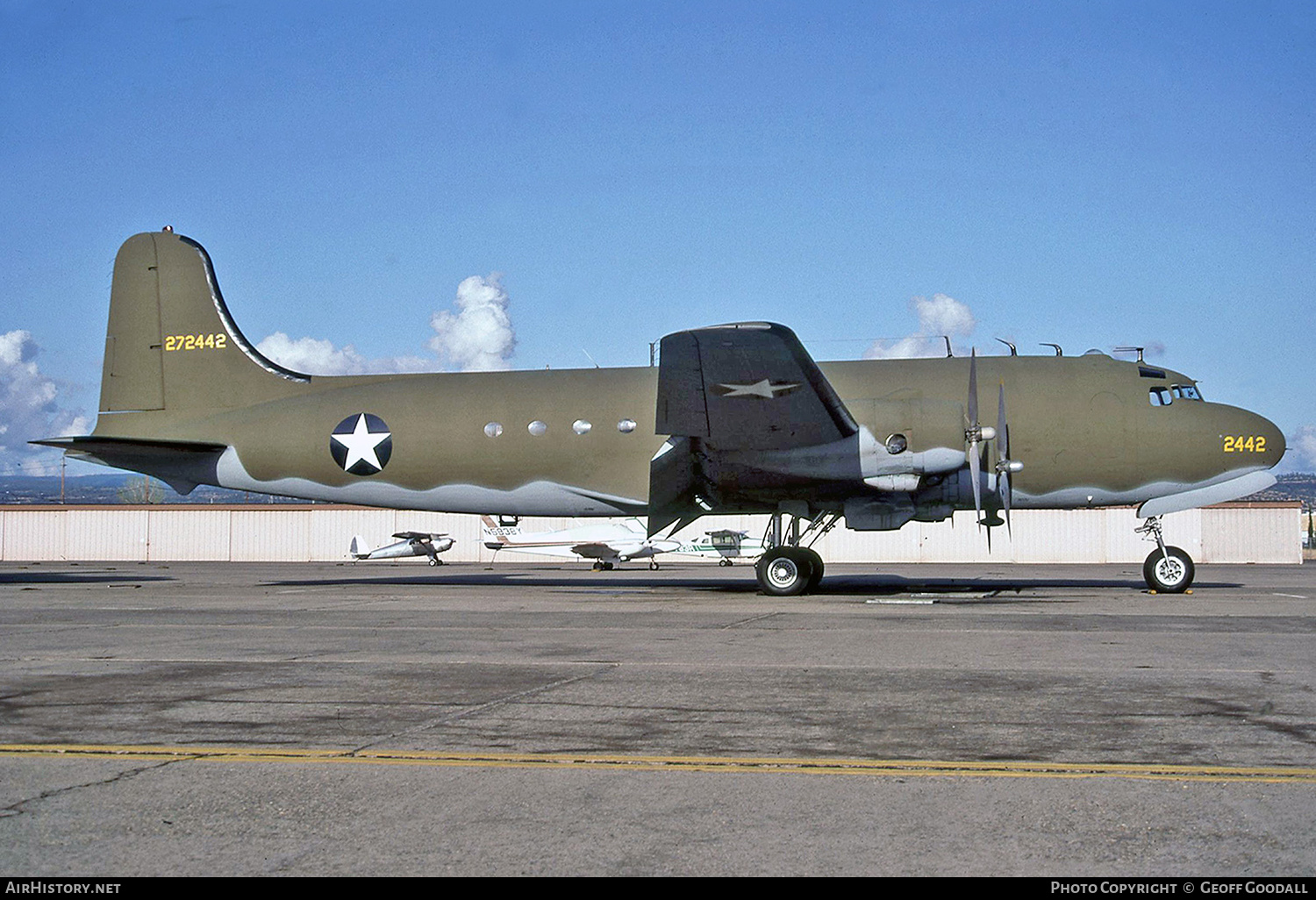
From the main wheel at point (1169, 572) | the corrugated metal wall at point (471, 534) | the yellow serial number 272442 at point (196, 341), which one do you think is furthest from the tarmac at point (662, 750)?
the corrugated metal wall at point (471, 534)

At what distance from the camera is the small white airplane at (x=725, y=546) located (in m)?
46.6

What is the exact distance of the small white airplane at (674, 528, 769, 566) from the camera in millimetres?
46562

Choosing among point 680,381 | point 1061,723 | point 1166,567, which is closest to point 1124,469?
point 1166,567

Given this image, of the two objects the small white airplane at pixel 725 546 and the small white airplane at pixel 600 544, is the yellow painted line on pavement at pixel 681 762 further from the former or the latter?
the small white airplane at pixel 725 546

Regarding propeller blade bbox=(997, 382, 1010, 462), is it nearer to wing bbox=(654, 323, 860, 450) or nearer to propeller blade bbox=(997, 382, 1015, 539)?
propeller blade bbox=(997, 382, 1015, 539)

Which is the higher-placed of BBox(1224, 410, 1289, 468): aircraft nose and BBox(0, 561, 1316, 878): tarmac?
BBox(1224, 410, 1289, 468): aircraft nose

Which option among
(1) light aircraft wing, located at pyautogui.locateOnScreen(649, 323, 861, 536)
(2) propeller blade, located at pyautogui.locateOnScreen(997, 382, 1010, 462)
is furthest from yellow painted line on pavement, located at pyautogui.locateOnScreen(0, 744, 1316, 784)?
(2) propeller blade, located at pyautogui.locateOnScreen(997, 382, 1010, 462)

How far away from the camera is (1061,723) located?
8.32 metres

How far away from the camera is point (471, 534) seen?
62.6 metres

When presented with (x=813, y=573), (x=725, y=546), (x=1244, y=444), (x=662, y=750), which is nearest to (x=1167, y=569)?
(x=1244, y=444)

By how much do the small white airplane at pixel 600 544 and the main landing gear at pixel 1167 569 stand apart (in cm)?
2112

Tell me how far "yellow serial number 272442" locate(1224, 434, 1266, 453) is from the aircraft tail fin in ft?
67.3

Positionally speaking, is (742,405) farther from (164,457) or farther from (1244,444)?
(164,457)
